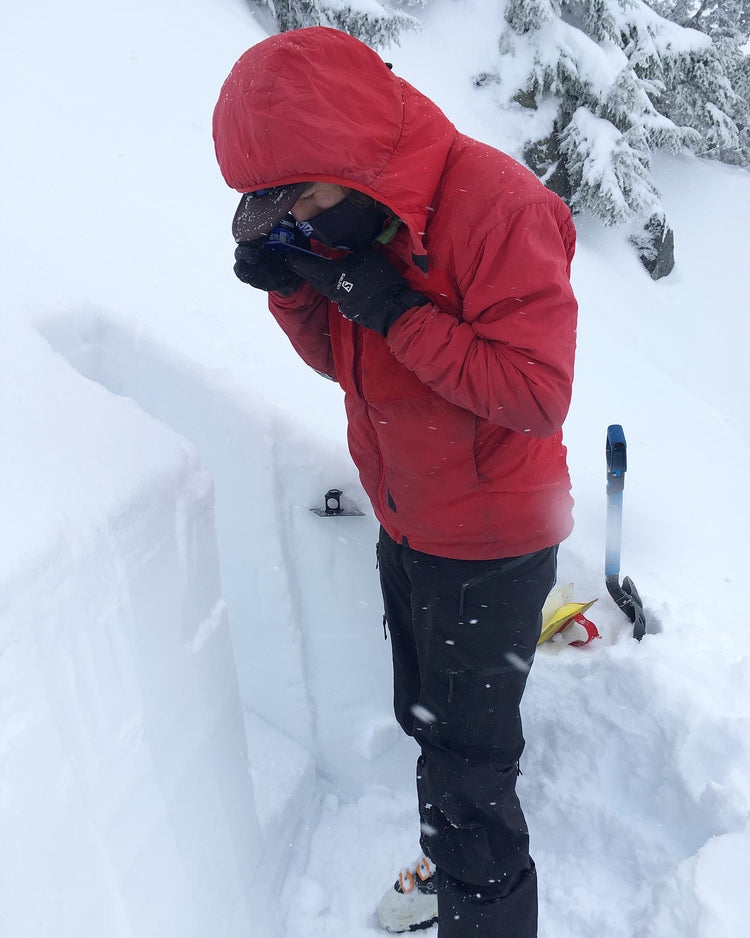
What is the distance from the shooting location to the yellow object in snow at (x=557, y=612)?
7.66 ft

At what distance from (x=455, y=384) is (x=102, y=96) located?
3.42 m

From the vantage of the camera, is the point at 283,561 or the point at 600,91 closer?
the point at 283,561

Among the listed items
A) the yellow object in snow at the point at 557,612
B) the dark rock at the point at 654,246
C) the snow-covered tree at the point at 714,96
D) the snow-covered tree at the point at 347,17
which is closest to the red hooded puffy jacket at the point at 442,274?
the yellow object in snow at the point at 557,612

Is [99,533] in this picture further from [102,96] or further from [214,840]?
[102,96]

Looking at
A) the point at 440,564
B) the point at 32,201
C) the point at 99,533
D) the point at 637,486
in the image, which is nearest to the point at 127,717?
the point at 99,533

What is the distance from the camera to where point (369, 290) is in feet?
4.41

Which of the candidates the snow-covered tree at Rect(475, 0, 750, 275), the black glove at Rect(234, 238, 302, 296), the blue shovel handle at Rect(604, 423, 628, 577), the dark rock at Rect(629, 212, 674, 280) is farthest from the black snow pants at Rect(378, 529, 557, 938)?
the dark rock at Rect(629, 212, 674, 280)

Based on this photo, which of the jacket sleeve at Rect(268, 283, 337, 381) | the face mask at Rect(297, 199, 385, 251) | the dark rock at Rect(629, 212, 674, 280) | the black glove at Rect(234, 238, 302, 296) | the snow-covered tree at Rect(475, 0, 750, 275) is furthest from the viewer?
the dark rock at Rect(629, 212, 674, 280)

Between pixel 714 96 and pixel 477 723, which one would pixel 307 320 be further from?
pixel 714 96

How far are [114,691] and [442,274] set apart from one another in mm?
1022

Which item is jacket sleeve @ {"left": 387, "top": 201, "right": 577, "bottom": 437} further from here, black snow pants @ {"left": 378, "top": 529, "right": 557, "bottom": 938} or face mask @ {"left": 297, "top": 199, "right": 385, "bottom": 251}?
black snow pants @ {"left": 378, "top": 529, "right": 557, "bottom": 938}

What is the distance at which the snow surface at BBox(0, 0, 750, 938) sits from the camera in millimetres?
1184

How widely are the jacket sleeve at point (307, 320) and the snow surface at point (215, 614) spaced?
0.41 m

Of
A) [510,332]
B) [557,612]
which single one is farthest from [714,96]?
[510,332]
